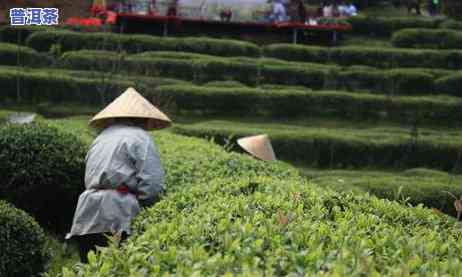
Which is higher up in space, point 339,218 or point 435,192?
point 339,218

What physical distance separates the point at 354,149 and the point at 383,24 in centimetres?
1443

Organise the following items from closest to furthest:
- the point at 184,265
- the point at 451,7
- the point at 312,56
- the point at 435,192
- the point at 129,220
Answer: the point at 184,265 → the point at 129,220 → the point at 435,192 → the point at 312,56 → the point at 451,7

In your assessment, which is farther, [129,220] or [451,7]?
[451,7]

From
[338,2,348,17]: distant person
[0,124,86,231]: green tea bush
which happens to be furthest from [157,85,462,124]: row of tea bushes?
[0,124,86,231]: green tea bush

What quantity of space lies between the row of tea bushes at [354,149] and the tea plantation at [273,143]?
0.03 meters

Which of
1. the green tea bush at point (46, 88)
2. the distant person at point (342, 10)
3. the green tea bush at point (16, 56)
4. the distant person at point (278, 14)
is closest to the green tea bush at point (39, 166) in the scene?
the green tea bush at point (46, 88)

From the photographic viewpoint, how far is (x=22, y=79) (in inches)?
761

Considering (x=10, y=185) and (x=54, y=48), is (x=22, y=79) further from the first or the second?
(x=10, y=185)

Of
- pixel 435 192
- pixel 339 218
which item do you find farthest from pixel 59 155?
pixel 435 192

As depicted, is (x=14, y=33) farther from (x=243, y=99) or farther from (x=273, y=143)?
(x=273, y=143)

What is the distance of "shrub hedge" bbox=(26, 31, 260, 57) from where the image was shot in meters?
23.4

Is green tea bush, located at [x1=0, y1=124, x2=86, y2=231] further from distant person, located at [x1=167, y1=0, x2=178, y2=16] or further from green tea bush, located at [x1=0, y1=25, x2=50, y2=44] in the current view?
distant person, located at [x1=167, y1=0, x2=178, y2=16]

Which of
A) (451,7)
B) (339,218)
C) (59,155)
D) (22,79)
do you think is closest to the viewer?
(339,218)

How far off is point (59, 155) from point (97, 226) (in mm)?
2198
